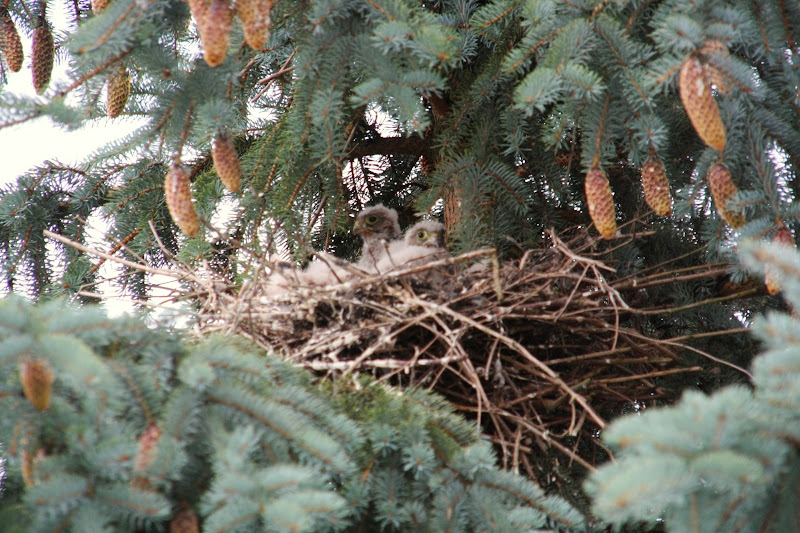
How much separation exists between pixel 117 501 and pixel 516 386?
194cm

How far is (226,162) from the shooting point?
280cm

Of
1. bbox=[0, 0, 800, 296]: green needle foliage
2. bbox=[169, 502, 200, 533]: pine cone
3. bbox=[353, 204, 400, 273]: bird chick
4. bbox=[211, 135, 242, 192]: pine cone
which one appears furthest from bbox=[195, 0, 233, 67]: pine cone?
bbox=[353, 204, 400, 273]: bird chick

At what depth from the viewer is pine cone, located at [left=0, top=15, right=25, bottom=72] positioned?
342 cm

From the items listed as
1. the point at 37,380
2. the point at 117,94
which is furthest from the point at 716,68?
the point at 117,94

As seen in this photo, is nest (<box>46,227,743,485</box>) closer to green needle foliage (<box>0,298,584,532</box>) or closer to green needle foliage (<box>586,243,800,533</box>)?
green needle foliage (<box>0,298,584,532</box>)

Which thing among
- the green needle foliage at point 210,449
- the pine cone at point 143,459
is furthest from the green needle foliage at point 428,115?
the pine cone at point 143,459

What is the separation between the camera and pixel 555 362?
3248 millimetres

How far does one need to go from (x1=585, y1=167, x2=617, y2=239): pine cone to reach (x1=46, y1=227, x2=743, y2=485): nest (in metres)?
0.42

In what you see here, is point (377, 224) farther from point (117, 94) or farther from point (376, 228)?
point (117, 94)

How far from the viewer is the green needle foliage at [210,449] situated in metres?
1.79

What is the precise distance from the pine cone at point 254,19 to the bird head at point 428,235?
197 centimetres

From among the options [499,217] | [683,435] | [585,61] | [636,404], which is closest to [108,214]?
[499,217]

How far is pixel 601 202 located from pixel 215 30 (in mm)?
1454

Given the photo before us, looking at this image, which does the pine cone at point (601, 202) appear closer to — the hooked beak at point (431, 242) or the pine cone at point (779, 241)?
the pine cone at point (779, 241)
